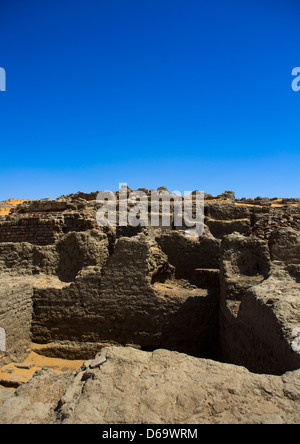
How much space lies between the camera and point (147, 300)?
6.30 meters

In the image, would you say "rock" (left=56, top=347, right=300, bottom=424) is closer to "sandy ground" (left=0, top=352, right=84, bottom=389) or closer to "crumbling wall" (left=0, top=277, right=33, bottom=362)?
"sandy ground" (left=0, top=352, right=84, bottom=389)

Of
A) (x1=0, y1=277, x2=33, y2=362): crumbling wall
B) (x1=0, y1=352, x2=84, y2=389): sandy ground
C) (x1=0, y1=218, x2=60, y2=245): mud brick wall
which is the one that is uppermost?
(x1=0, y1=218, x2=60, y2=245): mud brick wall

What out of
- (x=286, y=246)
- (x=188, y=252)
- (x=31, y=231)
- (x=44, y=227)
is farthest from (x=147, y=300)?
(x=31, y=231)

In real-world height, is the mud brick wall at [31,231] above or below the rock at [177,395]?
above

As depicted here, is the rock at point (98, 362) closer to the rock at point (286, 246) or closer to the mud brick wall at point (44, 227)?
the rock at point (286, 246)

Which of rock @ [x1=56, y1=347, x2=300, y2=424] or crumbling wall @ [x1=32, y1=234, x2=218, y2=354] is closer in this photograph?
rock @ [x1=56, y1=347, x2=300, y2=424]

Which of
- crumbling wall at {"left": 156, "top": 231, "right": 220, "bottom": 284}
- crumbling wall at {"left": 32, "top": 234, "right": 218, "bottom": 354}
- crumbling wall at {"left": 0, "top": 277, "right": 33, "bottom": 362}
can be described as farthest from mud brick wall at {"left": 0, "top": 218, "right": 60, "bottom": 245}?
crumbling wall at {"left": 156, "top": 231, "right": 220, "bottom": 284}

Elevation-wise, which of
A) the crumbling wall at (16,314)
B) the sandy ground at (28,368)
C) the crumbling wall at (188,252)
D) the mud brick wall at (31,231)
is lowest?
the sandy ground at (28,368)

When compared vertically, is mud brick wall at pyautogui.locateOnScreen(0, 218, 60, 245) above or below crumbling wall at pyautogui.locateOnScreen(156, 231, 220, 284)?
above

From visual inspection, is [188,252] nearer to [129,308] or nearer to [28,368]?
[129,308]

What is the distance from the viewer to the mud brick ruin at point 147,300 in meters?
3.52

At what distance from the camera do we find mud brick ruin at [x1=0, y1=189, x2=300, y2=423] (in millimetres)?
3516

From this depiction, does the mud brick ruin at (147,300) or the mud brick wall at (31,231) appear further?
the mud brick wall at (31,231)

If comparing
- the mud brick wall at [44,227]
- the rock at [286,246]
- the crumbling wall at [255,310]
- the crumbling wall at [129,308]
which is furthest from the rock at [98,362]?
the mud brick wall at [44,227]
